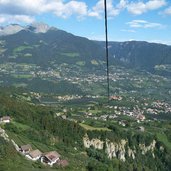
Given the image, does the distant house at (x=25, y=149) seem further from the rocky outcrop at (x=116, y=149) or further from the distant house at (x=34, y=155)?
the rocky outcrop at (x=116, y=149)

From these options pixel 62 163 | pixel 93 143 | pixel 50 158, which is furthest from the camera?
pixel 93 143

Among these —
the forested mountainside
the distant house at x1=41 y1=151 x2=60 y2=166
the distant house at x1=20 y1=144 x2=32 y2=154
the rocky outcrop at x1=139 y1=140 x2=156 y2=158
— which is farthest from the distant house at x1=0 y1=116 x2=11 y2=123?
the rocky outcrop at x1=139 y1=140 x2=156 y2=158

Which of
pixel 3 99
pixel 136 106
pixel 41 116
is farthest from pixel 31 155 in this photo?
pixel 136 106

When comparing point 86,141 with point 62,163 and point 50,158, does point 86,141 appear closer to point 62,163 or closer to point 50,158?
point 50,158

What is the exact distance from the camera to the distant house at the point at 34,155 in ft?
188

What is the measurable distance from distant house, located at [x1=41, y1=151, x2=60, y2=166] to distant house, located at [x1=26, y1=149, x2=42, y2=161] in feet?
2.53

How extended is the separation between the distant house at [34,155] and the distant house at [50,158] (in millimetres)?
773

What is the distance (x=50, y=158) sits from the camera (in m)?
57.6

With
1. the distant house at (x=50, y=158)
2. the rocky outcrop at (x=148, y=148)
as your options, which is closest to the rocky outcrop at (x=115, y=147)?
the rocky outcrop at (x=148, y=148)

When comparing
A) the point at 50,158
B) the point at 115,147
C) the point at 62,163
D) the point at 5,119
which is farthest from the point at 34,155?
the point at 115,147

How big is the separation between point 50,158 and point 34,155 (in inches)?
105

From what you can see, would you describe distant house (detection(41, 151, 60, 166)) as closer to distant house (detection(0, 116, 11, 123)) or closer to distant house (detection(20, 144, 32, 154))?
distant house (detection(20, 144, 32, 154))

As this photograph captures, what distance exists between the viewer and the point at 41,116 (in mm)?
87375

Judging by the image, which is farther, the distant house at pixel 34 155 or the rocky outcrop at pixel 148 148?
the rocky outcrop at pixel 148 148
